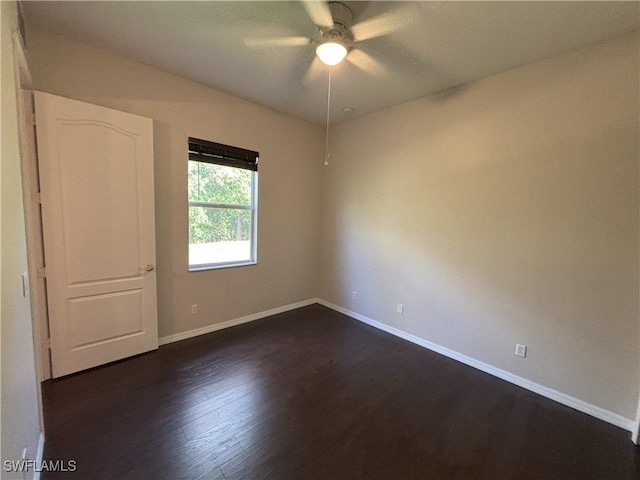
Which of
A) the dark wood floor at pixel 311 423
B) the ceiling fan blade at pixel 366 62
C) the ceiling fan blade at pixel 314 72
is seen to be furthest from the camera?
the ceiling fan blade at pixel 314 72

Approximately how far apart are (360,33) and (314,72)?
678 mm

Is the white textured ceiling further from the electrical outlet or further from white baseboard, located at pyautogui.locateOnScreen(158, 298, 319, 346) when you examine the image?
white baseboard, located at pyautogui.locateOnScreen(158, 298, 319, 346)

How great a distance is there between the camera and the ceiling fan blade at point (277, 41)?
6.82 feet

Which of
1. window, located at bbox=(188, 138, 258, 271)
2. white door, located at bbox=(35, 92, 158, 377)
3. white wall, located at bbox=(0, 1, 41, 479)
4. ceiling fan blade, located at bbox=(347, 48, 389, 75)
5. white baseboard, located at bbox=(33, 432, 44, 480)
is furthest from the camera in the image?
window, located at bbox=(188, 138, 258, 271)

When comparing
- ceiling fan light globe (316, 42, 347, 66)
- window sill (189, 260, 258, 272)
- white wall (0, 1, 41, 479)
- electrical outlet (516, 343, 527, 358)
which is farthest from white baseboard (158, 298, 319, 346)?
ceiling fan light globe (316, 42, 347, 66)

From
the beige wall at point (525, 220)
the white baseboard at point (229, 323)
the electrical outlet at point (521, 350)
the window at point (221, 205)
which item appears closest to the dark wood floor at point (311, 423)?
the white baseboard at point (229, 323)

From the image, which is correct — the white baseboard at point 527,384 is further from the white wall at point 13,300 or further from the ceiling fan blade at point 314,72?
the white wall at point 13,300

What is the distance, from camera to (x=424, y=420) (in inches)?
77.8

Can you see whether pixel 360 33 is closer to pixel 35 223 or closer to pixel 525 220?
pixel 525 220

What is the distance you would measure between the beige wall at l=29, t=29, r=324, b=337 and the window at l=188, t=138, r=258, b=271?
4.5 inches

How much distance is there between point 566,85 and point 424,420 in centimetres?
285

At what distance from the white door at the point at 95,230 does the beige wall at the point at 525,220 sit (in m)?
2.65

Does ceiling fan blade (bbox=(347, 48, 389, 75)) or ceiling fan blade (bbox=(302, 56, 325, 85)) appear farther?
ceiling fan blade (bbox=(302, 56, 325, 85))

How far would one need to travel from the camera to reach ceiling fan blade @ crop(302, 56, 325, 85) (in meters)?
2.41
